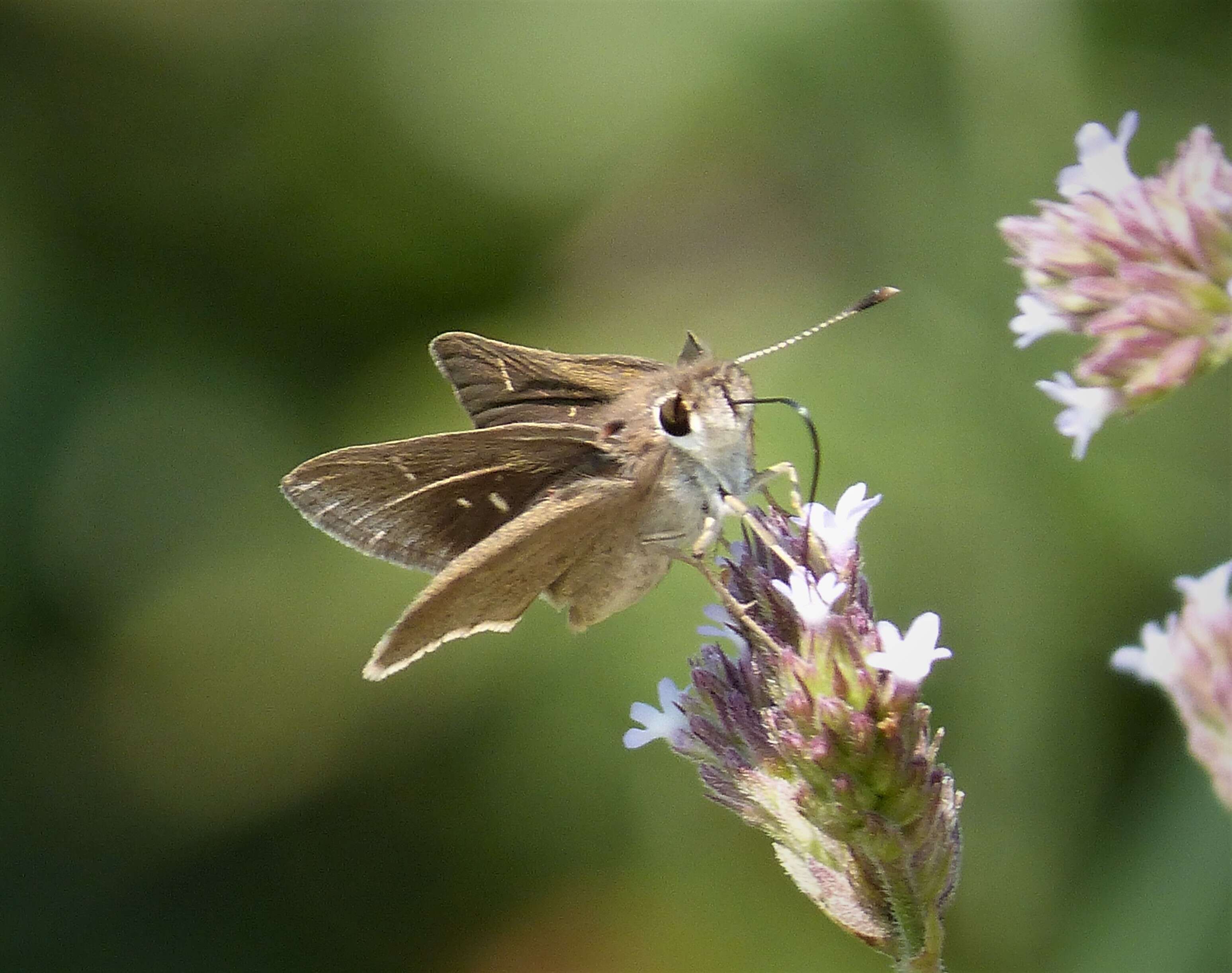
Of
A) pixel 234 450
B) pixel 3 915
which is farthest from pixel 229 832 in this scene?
pixel 234 450

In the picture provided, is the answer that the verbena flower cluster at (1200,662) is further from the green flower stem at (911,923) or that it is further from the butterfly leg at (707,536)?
the butterfly leg at (707,536)

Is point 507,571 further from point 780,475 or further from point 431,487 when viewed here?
point 780,475

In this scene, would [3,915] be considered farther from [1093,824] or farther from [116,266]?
[1093,824]

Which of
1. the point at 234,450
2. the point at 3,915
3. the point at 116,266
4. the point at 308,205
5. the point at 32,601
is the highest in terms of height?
the point at 308,205

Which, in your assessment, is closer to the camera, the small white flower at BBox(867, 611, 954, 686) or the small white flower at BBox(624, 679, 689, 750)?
the small white flower at BBox(867, 611, 954, 686)

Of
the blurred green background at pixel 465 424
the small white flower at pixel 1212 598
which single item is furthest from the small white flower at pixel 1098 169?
the blurred green background at pixel 465 424

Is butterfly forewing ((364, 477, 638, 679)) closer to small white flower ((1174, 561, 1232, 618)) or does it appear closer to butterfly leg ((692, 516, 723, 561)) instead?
butterfly leg ((692, 516, 723, 561))


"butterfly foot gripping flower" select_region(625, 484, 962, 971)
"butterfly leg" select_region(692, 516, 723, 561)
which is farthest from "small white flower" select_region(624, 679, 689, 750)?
"butterfly leg" select_region(692, 516, 723, 561)
